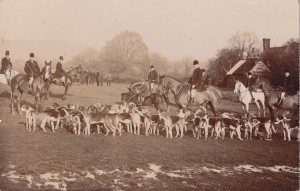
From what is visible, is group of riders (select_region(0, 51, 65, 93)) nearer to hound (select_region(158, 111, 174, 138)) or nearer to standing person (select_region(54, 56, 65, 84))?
standing person (select_region(54, 56, 65, 84))

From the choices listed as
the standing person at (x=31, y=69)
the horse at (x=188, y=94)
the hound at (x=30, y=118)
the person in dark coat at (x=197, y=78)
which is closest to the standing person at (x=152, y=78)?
the horse at (x=188, y=94)

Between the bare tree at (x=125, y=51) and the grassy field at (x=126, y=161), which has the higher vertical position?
the bare tree at (x=125, y=51)

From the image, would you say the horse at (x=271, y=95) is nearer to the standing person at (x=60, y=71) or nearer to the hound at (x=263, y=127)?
the hound at (x=263, y=127)

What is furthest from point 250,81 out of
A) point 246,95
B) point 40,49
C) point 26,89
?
point 26,89

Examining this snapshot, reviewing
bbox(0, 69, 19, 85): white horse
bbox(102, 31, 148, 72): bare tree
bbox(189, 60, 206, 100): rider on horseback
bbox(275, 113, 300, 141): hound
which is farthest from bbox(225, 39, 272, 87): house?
bbox(0, 69, 19, 85): white horse

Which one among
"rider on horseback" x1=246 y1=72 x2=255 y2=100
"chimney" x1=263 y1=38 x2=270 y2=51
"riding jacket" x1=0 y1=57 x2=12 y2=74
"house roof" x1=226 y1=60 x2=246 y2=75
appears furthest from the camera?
"rider on horseback" x1=246 y1=72 x2=255 y2=100

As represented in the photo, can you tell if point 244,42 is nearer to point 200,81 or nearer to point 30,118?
point 200,81
